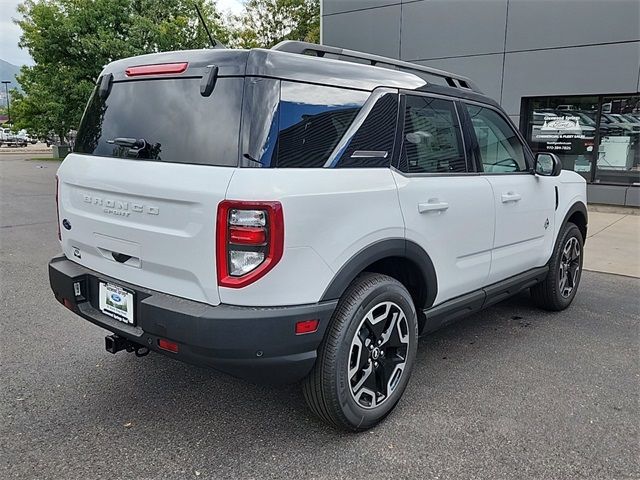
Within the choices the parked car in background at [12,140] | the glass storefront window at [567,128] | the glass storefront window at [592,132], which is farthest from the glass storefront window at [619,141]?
the parked car in background at [12,140]

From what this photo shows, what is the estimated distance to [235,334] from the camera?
7.29ft

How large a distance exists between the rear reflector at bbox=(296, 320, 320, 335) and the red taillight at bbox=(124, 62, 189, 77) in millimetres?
1380

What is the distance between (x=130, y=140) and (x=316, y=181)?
1.04 m

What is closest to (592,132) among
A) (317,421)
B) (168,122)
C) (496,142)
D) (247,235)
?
(496,142)

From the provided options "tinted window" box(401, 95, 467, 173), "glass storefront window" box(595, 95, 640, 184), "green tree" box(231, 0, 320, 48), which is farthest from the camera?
"green tree" box(231, 0, 320, 48)

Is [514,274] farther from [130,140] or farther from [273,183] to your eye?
[130,140]

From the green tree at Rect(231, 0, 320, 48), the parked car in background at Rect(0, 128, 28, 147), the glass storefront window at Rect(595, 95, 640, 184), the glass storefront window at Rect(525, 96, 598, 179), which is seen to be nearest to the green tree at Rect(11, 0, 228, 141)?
the green tree at Rect(231, 0, 320, 48)

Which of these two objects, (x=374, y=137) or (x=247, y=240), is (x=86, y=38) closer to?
(x=374, y=137)

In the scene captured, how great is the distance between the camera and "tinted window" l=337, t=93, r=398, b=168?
263 centimetres

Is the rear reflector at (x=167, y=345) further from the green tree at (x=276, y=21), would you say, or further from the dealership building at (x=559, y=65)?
the green tree at (x=276, y=21)

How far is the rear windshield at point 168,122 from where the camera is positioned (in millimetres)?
2355

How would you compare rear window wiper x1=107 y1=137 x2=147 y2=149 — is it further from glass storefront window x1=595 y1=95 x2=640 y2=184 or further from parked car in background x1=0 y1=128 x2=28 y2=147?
parked car in background x1=0 y1=128 x2=28 y2=147

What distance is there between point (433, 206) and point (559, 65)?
9.29 metres

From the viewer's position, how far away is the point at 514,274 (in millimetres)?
3992
